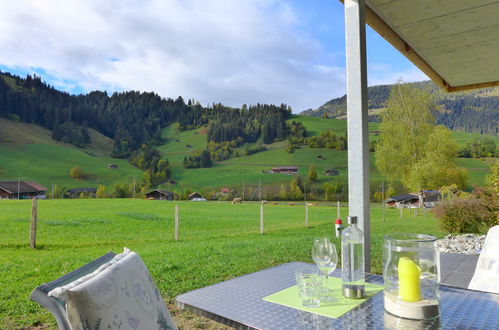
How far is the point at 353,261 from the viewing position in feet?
3.54

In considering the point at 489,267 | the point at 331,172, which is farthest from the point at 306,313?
the point at 331,172

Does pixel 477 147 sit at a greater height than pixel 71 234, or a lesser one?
greater

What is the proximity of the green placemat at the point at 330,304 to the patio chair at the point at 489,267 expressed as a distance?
25.7 inches

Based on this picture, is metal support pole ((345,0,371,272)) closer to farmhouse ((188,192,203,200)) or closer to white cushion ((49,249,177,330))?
white cushion ((49,249,177,330))

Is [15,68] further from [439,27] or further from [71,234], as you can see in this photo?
[439,27]

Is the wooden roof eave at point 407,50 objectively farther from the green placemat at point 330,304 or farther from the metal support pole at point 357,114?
the green placemat at point 330,304

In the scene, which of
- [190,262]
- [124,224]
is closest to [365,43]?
[190,262]

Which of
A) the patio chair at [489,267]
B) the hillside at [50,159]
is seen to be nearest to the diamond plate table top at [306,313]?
the patio chair at [489,267]

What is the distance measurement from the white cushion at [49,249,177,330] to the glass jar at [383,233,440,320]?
70 cm

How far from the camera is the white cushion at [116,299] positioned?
791mm

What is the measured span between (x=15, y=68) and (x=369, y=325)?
66924 millimetres

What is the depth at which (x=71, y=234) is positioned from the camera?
28.5 feet

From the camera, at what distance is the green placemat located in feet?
3.29

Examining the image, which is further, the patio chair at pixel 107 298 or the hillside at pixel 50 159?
the hillside at pixel 50 159
